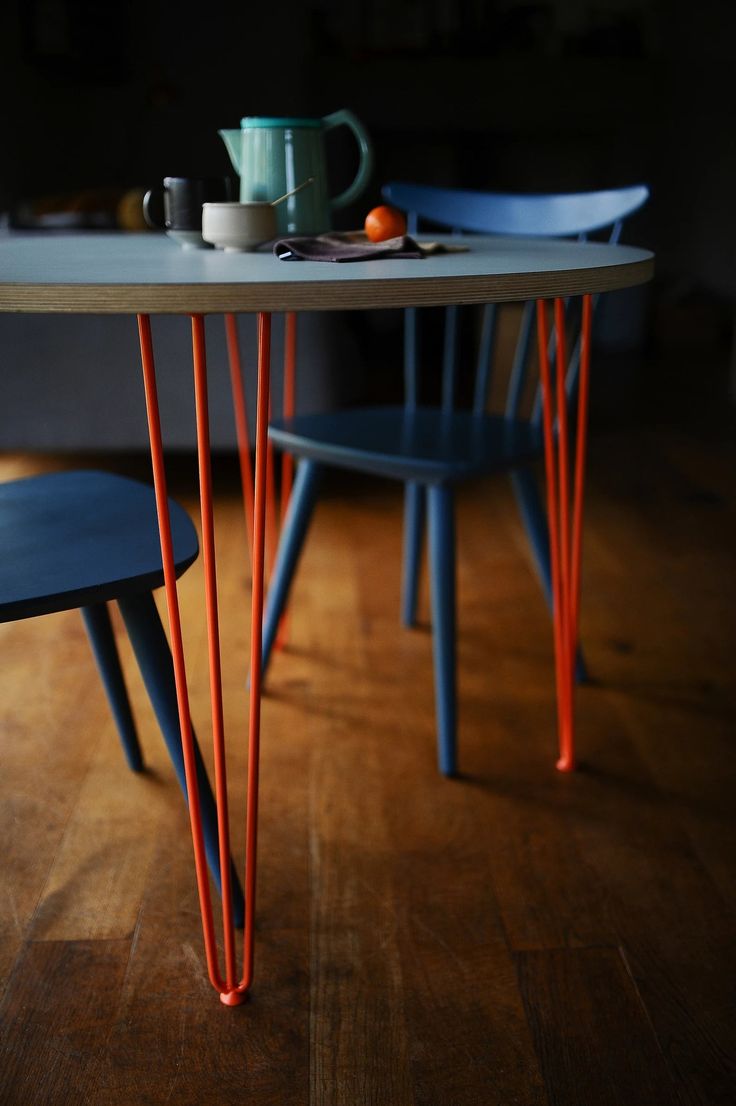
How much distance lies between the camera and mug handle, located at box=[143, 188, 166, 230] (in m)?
1.16

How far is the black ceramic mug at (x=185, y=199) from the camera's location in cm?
114

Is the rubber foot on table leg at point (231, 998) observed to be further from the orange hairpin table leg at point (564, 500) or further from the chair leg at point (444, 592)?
the orange hairpin table leg at point (564, 500)

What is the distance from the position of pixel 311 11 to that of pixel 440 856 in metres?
5.20

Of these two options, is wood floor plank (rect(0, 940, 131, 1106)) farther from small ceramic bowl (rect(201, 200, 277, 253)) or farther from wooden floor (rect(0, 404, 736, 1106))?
small ceramic bowl (rect(201, 200, 277, 253))

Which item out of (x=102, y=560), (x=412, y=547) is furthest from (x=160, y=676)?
(x=412, y=547)

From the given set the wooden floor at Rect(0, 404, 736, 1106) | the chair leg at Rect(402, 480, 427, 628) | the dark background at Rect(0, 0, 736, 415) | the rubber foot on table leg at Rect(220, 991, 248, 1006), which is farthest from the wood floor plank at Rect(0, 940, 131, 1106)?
the dark background at Rect(0, 0, 736, 415)

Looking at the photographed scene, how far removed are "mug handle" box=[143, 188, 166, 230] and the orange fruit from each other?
0.24 metres

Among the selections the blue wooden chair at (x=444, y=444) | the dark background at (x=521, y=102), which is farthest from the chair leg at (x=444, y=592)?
the dark background at (x=521, y=102)

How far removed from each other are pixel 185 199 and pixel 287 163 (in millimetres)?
126

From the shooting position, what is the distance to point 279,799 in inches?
53.3

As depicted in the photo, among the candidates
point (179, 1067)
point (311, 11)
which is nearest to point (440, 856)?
point (179, 1067)

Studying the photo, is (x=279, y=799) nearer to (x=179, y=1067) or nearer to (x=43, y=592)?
(x=179, y=1067)

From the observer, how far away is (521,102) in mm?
5293

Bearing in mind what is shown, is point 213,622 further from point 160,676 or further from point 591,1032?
point 591,1032
